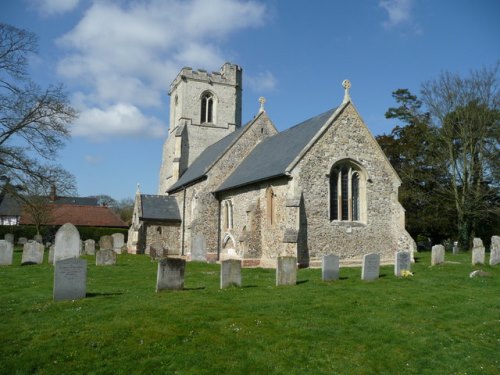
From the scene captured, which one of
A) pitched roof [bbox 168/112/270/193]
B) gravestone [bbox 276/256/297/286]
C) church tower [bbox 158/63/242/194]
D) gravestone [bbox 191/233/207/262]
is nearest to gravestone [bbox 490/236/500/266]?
gravestone [bbox 276/256/297/286]

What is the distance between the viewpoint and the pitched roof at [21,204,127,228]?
43094 millimetres

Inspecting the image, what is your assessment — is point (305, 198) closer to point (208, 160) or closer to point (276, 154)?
point (276, 154)

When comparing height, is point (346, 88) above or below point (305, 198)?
above

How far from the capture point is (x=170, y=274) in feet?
36.4

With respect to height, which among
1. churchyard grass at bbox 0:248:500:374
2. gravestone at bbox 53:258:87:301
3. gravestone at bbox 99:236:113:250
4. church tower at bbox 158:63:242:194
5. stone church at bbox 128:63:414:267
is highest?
church tower at bbox 158:63:242:194

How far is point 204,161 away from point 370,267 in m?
18.2

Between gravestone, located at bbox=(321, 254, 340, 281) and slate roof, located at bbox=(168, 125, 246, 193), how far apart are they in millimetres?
12774

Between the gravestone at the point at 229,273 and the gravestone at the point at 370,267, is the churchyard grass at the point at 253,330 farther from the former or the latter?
the gravestone at the point at 370,267

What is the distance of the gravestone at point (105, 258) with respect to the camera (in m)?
18.0

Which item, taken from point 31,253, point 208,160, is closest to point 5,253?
point 31,253

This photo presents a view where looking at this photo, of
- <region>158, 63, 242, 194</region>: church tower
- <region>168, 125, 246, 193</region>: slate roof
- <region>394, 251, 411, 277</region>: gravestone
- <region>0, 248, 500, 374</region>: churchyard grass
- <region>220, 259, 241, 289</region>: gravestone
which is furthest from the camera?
<region>158, 63, 242, 194</region>: church tower

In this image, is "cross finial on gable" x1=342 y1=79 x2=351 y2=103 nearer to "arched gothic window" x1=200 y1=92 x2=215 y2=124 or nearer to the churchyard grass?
the churchyard grass

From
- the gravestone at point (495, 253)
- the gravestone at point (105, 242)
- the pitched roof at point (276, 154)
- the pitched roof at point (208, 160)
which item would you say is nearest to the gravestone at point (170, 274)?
the pitched roof at point (276, 154)

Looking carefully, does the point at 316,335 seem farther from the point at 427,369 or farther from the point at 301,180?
the point at 301,180
